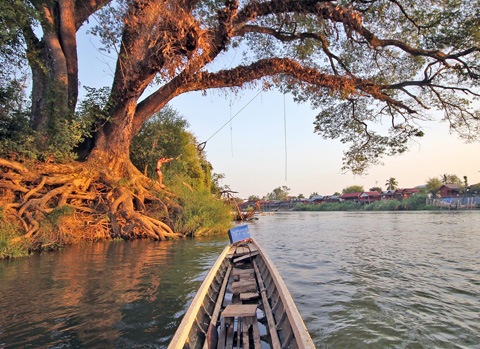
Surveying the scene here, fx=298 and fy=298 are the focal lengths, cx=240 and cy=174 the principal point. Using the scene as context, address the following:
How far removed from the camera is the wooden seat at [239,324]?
3.55m

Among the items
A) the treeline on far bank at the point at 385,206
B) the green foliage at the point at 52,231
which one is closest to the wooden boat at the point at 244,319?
the green foliage at the point at 52,231

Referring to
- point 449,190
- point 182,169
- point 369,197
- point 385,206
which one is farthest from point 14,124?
point 369,197

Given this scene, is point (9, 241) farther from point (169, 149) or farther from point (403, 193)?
point (403, 193)

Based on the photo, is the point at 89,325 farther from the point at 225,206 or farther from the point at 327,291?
the point at 225,206

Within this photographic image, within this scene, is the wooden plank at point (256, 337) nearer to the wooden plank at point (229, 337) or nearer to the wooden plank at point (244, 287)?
the wooden plank at point (229, 337)

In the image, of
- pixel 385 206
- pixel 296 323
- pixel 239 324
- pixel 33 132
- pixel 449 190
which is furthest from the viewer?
pixel 385 206

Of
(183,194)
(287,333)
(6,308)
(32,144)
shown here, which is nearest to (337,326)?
(287,333)

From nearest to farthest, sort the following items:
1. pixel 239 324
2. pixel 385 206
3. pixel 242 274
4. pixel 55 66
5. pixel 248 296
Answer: pixel 239 324 → pixel 248 296 → pixel 242 274 → pixel 55 66 → pixel 385 206

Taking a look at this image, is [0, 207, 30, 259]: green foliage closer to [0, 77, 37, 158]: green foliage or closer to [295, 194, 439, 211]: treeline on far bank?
[0, 77, 37, 158]: green foliage

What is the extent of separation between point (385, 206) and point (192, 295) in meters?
64.9

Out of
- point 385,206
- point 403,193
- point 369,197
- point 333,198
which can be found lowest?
point 385,206

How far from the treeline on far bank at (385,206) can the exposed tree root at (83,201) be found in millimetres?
56003

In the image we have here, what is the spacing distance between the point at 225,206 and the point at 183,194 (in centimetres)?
332

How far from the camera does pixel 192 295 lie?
5.93 m
